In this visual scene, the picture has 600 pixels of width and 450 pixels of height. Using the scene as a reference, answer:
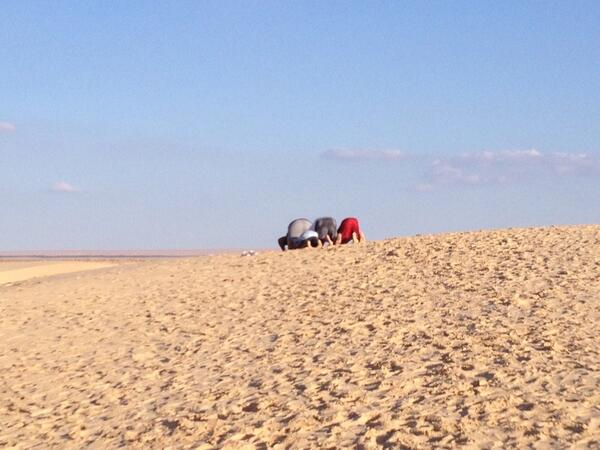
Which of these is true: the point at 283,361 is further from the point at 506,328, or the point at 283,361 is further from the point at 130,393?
the point at 506,328

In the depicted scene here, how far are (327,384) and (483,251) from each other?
9.91 meters

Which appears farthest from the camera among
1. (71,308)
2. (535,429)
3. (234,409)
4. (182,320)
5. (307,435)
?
(71,308)

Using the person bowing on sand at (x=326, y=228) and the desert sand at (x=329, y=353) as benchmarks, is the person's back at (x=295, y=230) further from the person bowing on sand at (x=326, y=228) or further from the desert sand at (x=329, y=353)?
the desert sand at (x=329, y=353)

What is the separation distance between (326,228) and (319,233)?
228 mm

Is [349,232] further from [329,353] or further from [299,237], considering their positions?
[329,353]

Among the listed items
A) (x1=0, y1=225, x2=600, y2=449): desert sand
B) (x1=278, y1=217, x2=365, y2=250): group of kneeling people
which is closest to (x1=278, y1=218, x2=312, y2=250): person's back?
(x1=278, y1=217, x2=365, y2=250): group of kneeling people

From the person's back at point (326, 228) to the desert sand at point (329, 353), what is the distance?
241 cm

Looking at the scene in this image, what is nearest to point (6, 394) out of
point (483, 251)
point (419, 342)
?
point (419, 342)

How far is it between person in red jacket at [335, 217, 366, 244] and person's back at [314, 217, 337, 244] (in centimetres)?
18

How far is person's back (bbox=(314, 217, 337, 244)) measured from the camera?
24.4 meters

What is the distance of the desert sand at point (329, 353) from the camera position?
9.55 m

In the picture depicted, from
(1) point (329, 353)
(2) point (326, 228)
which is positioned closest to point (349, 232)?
(2) point (326, 228)

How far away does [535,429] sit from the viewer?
8.73m

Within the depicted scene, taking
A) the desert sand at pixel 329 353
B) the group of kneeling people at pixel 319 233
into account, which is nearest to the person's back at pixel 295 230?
the group of kneeling people at pixel 319 233
